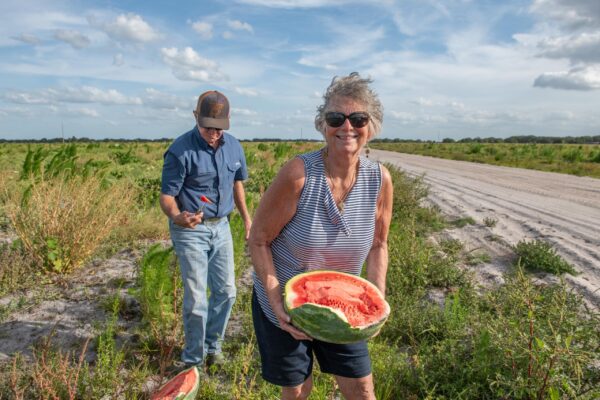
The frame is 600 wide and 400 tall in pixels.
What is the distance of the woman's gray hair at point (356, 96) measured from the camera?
218cm

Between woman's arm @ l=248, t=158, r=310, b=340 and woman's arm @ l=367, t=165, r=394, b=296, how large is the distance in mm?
474

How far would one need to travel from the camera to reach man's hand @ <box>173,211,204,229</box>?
3270mm

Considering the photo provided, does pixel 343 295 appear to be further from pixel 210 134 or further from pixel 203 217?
pixel 210 134

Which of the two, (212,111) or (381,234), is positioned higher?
(212,111)

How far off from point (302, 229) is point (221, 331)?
1.93m

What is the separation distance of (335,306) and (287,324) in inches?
9.1

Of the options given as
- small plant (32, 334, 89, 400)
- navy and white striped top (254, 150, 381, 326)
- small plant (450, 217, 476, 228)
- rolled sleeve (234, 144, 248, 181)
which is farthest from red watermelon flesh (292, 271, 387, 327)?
small plant (450, 217, 476, 228)

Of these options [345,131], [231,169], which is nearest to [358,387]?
[345,131]

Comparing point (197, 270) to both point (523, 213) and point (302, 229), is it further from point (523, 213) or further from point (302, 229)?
point (523, 213)

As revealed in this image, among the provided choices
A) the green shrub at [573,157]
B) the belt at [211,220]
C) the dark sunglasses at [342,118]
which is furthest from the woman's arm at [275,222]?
the green shrub at [573,157]

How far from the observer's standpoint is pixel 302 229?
216cm

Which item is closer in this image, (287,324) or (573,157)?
(287,324)

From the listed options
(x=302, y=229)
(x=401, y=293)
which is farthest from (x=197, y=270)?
(x=401, y=293)

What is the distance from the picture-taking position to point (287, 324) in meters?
2.07
